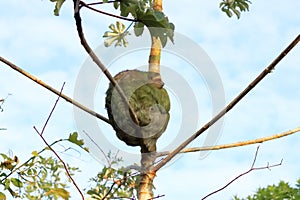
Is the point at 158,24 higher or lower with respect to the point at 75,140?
higher

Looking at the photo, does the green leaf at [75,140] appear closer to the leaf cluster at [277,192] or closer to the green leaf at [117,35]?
the green leaf at [117,35]

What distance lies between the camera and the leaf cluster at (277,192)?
1000cm

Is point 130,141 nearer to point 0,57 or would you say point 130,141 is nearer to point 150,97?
point 150,97

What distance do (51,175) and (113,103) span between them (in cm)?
462

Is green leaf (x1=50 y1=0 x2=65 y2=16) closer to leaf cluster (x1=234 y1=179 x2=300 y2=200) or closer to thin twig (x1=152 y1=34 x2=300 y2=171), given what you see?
thin twig (x1=152 y1=34 x2=300 y2=171)

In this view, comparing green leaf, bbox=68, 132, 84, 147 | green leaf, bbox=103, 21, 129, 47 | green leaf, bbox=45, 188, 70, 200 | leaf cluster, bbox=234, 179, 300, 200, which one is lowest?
green leaf, bbox=45, 188, 70, 200

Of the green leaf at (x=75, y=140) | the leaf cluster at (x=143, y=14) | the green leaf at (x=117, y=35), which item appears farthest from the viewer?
the green leaf at (x=117, y=35)

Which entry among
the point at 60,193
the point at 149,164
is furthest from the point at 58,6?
the point at 149,164

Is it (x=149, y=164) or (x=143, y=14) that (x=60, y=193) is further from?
(x=143, y=14)

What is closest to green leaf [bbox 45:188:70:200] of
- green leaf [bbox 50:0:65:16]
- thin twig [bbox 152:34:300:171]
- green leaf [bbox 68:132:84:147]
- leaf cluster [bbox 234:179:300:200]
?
green leaf [bbox 68:132:84:147]

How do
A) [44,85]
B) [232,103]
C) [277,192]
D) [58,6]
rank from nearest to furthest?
[58,6] < [232,103] < [44,85] < [277,192]

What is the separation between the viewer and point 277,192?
10.2m

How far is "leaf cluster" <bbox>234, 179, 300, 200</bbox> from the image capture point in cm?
1000

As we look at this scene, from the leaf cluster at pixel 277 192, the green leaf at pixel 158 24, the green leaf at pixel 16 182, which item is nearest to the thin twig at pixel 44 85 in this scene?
the green leaf at pixel 16 182
